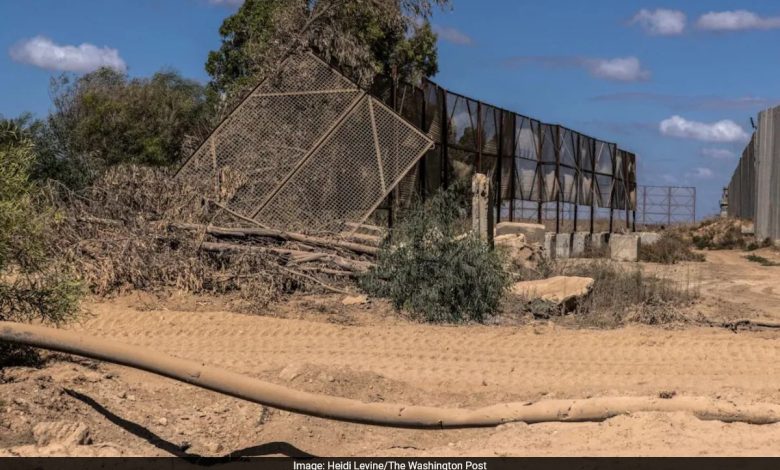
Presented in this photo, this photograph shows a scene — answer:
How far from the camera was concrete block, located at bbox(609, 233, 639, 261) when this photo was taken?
22.1 m

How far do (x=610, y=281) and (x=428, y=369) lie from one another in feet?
19.0

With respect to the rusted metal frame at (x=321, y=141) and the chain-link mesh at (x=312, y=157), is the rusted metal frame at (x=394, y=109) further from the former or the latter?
the rusted metal frame at (x=321, y=141)

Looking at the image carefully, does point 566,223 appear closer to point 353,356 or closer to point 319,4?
point 319,4

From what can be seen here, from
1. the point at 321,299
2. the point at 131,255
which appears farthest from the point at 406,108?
the point at 131,255

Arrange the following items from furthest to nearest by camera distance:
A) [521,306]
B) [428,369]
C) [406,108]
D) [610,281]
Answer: [406,108], [610,281], [521,306], [428,369]

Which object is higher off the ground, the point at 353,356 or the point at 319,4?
the point at 319,4

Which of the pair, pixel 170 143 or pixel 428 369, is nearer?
pixel 428 369

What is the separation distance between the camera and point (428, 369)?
831cm

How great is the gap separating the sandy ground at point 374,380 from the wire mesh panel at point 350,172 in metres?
1.92

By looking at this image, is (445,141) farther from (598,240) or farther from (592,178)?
(592,178)

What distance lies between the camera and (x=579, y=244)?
72.7 feet

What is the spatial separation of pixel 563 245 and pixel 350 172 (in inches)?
365

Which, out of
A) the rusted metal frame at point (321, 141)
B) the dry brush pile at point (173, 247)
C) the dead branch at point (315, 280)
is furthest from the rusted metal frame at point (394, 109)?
the dead branch at point (315, 280)

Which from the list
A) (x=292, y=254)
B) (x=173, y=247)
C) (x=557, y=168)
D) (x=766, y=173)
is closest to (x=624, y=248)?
(x=557, y=168)
